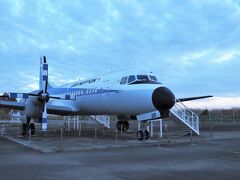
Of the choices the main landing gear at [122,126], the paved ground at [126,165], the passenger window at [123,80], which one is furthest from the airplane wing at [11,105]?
the paved ground at [126,165]

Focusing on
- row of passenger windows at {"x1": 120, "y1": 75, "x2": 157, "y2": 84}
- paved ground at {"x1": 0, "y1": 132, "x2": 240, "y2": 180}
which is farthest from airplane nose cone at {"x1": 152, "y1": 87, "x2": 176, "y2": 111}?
paved ground at {"x1": 0, "y1": 132, "x2": 240, "y2": 180}

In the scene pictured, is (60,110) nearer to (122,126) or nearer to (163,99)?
(122,126)

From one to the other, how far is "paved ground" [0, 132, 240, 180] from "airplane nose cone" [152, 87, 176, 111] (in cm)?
380

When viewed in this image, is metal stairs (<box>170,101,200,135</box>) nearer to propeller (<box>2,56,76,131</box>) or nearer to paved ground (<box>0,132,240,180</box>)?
propeller (<box>2,56,76,131</box>)

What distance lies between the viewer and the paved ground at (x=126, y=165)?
8.23m

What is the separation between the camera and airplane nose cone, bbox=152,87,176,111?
16.2m

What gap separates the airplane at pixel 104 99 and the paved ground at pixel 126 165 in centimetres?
429

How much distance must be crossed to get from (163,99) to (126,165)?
695cm

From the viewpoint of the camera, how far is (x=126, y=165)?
32.1 feet

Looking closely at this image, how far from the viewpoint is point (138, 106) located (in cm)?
1712

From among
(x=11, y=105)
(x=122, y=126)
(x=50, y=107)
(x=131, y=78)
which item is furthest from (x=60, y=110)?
(x=131, y=78)

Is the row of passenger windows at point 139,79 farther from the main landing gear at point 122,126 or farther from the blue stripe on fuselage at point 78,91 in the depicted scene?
the main landing gear at point 122,126

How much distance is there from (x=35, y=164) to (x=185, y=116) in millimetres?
13698

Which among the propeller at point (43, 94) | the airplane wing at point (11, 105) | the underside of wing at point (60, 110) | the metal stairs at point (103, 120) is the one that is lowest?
the metal stairs at point (103, 120)
